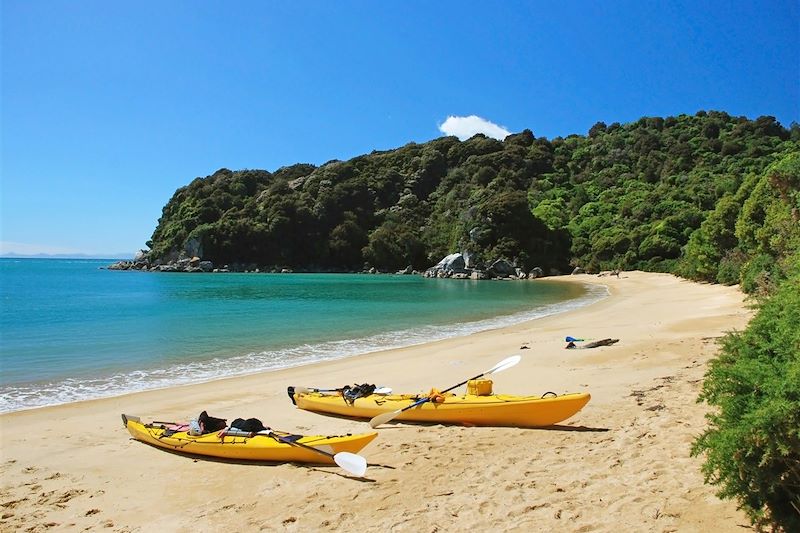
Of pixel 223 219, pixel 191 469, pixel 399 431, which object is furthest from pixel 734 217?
pixel 223 219

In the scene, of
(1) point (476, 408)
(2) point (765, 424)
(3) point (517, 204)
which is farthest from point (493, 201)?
(2) point (765, 424)

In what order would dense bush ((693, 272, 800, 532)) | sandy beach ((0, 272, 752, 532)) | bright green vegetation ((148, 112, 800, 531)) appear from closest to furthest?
dense bush ((693, 272, 800, 532)), sandy beach ((0, 272, 752, 532)), bright green vegetation ((148, 112, 800, 531))

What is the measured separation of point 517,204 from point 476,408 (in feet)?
245

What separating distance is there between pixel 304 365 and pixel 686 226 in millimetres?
65476

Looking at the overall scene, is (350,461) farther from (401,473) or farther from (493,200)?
(493,200)

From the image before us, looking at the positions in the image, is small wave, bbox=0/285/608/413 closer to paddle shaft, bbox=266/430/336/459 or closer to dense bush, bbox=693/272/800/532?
paddle shaft, bbox=266/430/336/459

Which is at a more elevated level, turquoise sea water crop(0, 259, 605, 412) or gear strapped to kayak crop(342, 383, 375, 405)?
gear strapped to kayak crop(342, 383, 375, 405)

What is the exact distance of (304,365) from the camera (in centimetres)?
1355

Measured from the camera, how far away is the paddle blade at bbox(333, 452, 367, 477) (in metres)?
5.57

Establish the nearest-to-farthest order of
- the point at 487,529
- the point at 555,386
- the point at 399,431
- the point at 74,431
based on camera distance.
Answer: the point at 487,529 → the point at 399,431 → the point at 74,431 → the point at 555,386

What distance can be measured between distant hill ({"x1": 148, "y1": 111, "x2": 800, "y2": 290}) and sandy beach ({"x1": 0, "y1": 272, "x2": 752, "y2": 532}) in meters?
59.9

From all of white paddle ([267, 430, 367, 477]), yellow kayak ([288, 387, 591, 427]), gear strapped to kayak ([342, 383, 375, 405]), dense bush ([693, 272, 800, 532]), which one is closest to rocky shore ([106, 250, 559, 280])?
gear strapped to kayak ([342, 383, 375, 405])

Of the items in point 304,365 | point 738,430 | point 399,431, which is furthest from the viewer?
point 304,365

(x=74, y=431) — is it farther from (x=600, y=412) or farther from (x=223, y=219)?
(x=223, y=219)
